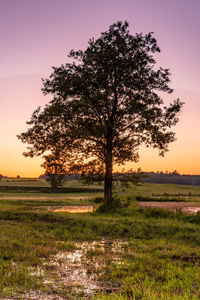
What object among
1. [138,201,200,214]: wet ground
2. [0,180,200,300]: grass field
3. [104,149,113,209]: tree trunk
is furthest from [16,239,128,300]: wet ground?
[104,149,113,209]: tree trunk

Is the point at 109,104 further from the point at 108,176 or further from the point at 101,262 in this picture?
the point at 101,262

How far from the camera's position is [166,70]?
968 inches

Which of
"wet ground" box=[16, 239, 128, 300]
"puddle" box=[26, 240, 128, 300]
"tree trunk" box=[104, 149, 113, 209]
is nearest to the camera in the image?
"wet ground" box=[16, 239, 128, 300]

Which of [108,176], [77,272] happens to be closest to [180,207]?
[108,176]

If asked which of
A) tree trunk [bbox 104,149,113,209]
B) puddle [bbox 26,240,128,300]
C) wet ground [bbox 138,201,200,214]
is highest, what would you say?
tree trunk [bbox 104,149,113,209]

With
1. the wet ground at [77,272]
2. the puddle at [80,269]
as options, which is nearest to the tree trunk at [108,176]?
the puddle at [80,269]

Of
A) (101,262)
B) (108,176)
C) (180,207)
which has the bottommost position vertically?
(180,207)

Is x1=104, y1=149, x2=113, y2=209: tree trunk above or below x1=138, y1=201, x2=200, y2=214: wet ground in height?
above

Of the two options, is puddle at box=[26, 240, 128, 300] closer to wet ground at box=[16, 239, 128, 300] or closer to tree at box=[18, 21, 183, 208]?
wet ground at box=[16, 239, 128, 300]

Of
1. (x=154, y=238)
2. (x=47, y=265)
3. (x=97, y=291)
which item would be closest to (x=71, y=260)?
(x=47, y=265)

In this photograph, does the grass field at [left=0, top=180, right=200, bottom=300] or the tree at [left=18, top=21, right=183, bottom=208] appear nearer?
the grass field at [left=0, top=180, right=200, bottom=300]

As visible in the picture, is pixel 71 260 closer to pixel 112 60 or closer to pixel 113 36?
pixel 112 60

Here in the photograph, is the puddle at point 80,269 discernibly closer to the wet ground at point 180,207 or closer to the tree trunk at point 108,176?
the wet ground at point 180,207

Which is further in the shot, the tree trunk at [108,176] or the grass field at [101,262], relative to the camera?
the tree trunk at [108,176]
